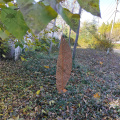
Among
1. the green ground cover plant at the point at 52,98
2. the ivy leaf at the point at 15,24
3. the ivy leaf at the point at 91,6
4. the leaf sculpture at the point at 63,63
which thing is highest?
the ivy leaf at the point at 91,6

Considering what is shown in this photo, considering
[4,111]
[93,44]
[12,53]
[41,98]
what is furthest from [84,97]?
[93,44]

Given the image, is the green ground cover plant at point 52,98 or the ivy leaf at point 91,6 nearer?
the ivy leaf at point 91,6

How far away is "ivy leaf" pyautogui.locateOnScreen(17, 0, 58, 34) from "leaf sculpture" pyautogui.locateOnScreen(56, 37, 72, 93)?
0.12ft

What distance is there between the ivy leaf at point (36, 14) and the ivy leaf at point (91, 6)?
0.09 meters

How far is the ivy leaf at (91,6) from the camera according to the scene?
0.20 metres

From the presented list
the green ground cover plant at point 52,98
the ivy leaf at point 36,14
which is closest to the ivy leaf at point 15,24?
the ivy leaf at point 36,14

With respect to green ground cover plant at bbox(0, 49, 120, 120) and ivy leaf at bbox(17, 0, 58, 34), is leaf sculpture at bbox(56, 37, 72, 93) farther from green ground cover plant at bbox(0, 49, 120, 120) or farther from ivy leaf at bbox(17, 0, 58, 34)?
green ground cover plant at bbox(0, 49, 120, 120)

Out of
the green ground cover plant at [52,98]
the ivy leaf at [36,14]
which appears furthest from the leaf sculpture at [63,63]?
the green ground cover plant at [52,98]

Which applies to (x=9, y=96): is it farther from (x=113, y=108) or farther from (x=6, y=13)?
(x=6, y=13)

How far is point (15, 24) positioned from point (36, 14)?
0.26ft

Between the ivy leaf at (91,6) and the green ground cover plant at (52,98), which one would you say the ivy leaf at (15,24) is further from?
the green ground cover plant at (52,98)

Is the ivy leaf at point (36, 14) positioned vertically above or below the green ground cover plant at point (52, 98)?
A: above

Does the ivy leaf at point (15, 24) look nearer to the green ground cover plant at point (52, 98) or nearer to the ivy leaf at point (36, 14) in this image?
the ivy leaf at point (36, 14)

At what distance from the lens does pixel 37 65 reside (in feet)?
13.0
